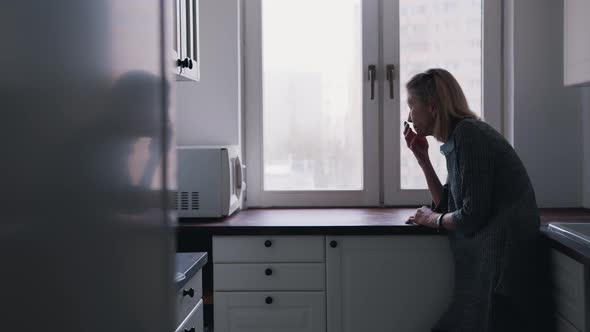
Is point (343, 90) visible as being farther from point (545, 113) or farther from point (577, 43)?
point (577, 43)

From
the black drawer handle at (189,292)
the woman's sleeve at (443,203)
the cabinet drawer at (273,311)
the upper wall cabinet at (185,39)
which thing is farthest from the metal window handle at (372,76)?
the black drawer handle at (189,292)

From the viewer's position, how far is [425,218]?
217cm

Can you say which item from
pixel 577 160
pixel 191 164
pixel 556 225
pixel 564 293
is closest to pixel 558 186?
pixel 577 160

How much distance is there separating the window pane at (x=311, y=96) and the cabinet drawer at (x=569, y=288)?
46.8 inches

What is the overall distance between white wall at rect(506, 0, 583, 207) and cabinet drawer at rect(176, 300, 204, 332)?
1.85m

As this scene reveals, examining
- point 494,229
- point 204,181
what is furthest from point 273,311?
point 494,229

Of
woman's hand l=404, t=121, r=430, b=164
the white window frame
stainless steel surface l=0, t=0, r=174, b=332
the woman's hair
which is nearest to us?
stainless steel surface l=0, t=0, r=174, b=332

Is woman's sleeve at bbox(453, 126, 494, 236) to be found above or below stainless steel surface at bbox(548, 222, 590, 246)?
above

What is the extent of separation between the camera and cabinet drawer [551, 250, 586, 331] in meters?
1.65

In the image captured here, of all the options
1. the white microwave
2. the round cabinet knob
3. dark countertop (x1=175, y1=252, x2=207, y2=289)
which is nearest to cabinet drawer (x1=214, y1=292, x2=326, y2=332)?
the white microwave

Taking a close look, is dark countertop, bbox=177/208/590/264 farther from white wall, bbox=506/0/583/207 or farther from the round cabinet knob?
the round cabinet knob

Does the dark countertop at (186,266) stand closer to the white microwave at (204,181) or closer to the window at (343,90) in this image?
the white microwave at (204,181)

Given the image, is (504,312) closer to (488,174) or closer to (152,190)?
(488,174)

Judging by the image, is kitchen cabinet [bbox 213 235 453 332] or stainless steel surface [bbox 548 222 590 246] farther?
kitchen cabinet [bbox 213 235 453 332]
